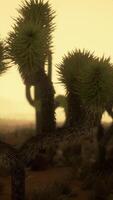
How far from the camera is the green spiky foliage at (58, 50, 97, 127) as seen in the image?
10713mm

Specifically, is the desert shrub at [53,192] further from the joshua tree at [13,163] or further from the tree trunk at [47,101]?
the tree trunk at [47,101]

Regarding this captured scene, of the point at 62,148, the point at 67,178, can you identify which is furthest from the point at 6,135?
the point at 67,178

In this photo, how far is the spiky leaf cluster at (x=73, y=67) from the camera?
35.2ft

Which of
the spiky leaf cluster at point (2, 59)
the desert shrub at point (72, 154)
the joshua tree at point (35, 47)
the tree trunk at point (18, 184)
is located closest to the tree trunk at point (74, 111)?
the joshua tree at point (35, 47)

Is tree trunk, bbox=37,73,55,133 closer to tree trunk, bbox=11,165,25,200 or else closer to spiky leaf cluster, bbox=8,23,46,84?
tree trunk, bbox=11,165,25,200

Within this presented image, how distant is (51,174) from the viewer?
13914 millimetres

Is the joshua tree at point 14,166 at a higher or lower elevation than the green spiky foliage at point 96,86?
lower

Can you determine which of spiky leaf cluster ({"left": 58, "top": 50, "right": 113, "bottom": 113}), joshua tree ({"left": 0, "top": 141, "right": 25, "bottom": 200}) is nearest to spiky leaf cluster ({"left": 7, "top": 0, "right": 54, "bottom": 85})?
spiky leaf cluster ({"left": 58, "top": 50, "right": 113, "bottom": 113})

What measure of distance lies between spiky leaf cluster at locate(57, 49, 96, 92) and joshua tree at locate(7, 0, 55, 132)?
40 cm

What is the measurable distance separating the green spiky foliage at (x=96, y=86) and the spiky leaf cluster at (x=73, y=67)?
1.59 feet

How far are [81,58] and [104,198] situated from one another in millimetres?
3035

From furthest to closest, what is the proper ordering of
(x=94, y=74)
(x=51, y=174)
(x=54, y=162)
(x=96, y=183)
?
(x=54, y=162), (x=51, y=174), (x=96, y=183), (x=94, y=74)

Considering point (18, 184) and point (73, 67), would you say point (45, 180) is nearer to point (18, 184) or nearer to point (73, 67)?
point (18, 184)

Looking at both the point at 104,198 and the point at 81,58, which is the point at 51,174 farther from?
the point at 81,58
